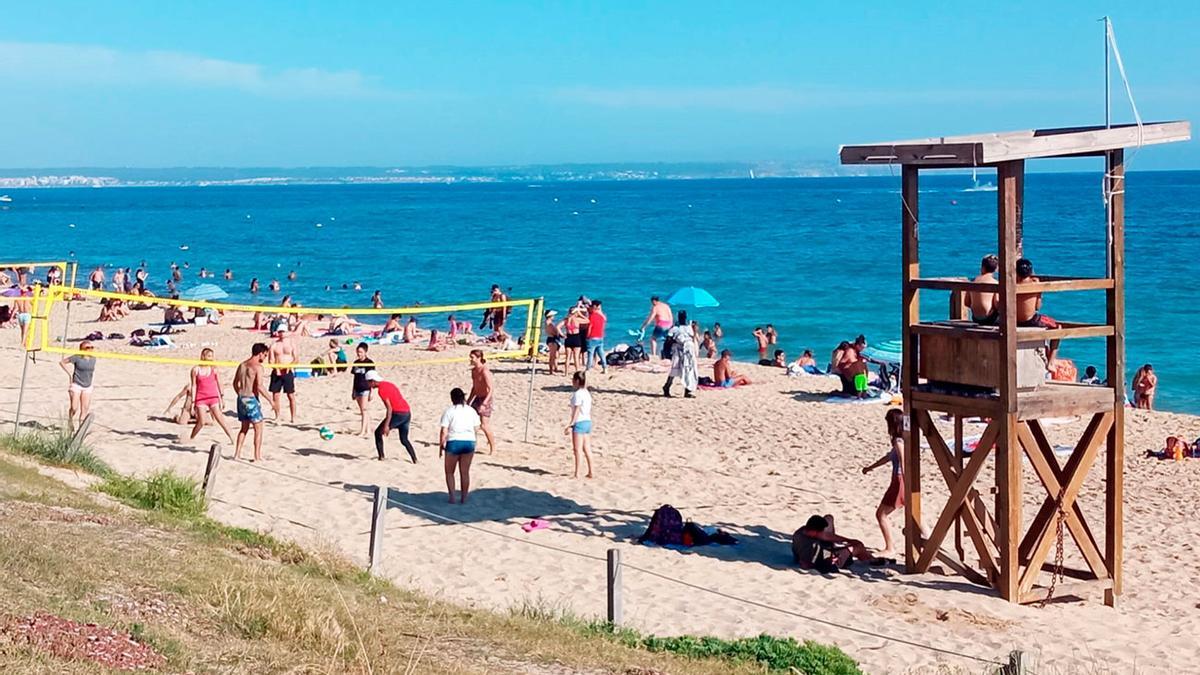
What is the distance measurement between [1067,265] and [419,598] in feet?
166

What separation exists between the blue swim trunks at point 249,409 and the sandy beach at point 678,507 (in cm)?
54

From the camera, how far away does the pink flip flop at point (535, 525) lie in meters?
12.8

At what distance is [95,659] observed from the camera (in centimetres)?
Result: 601

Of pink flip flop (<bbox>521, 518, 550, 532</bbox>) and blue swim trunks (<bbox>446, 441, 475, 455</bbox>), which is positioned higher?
blue swim trunks (<bbox>446, 441, 475, 455</bbox>)

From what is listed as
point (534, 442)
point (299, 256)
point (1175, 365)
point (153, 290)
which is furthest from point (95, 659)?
point (299, 256)

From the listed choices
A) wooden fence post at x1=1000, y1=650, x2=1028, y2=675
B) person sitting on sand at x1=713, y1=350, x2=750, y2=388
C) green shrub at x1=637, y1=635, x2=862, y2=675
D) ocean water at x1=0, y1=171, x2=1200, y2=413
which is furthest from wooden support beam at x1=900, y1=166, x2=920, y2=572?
ocean water at x1=0, y1=171, x2=1200, y2=413

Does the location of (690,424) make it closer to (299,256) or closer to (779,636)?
(779,636)

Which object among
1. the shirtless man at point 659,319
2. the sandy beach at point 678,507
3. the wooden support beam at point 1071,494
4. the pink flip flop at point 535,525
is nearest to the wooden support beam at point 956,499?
the sandy beach at point 678,507

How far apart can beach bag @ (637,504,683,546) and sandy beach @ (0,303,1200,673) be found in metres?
0.17

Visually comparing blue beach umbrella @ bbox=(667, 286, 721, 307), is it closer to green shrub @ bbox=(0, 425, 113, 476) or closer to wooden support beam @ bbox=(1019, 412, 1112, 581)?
green shrub @ bbox=(0, 425, 113, 476)

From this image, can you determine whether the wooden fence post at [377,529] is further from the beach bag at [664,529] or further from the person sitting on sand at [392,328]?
the person sitting on sand at [392,328]

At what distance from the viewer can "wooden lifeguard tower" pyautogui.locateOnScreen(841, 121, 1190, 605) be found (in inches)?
391

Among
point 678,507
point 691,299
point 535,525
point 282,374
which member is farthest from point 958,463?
point 691,299

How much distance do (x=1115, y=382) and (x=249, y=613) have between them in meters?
6.83
